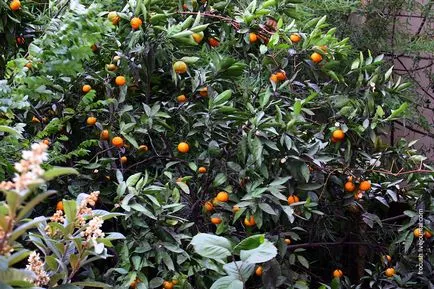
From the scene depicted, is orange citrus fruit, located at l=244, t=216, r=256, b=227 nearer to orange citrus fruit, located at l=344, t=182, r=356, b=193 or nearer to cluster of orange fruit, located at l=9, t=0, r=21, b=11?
orange citrus fruit, located at l=344, t=182, r=356, b=193

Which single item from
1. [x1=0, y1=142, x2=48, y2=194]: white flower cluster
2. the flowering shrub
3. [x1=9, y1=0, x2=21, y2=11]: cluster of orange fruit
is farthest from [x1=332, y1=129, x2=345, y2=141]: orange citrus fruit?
[x1=0, y1=142, x2=48, y2=194]: white flower cluster

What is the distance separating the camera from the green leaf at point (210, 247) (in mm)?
1201

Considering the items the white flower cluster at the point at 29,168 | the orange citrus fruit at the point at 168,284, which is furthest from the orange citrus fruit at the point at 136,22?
the white flower cluster at the point at 29,168

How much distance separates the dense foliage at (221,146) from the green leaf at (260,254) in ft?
1.61

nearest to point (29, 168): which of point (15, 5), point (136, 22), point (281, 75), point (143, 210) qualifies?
point (143, 210)

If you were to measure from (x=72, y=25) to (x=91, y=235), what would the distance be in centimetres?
→ 59

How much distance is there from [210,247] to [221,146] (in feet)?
2.95

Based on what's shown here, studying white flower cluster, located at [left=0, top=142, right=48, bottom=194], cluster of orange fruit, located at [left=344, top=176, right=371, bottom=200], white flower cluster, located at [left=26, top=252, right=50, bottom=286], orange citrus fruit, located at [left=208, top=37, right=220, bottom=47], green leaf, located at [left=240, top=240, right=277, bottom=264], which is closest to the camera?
Answer: white flower cluster, located at [left=0, top=142, right=48, bottom=194]

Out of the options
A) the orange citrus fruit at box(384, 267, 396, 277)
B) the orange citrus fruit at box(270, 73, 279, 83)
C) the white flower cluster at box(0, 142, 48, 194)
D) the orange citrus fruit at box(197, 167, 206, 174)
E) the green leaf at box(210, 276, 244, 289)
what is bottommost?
the orange citrus fruit at box(384, 267, 396, 277)

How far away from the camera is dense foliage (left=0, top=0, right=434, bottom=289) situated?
1.79 metres

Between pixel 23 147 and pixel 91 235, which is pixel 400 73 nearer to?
pixel 23 147

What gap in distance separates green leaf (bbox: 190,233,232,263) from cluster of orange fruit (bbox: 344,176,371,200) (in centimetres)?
101

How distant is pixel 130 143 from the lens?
6.53 feet

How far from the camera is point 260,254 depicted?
1.19 metres
